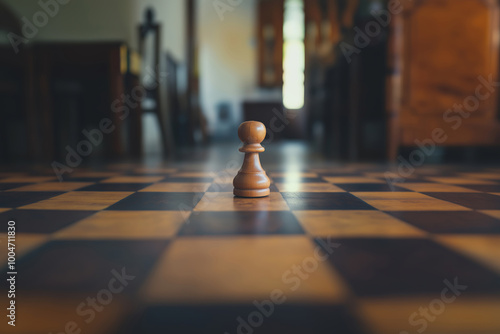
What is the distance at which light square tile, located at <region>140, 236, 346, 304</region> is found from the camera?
17.4 inches

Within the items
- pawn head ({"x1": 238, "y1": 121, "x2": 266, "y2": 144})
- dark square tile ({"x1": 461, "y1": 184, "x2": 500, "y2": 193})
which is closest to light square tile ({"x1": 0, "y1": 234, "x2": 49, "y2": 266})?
pawn head ({"x1": 238, "y1": 121, "x2": 266, "y2": 144})

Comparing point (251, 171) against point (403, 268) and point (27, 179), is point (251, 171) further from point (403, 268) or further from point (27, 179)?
point (27, 179)

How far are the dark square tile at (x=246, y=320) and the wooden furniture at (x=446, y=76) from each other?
227 cm

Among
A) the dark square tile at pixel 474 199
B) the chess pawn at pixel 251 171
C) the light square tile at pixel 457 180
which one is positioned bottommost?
the light square tile at pixel 457 180

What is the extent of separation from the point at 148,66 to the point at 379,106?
2.34 meters

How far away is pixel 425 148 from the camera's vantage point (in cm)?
257

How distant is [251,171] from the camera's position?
1.10 metres

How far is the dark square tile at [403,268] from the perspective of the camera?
462 millimetres

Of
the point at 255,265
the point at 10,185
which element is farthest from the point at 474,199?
the point at 10,185

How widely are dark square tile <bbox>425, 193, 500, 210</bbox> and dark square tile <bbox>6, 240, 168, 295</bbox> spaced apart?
2.75 feet

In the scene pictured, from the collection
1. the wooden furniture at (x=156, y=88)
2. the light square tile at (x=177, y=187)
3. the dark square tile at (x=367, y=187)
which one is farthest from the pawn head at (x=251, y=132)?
the wooden furniture at (x=156, y=88)

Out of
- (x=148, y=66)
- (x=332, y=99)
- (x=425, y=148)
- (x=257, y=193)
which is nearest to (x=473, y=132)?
(x=425, y=148)

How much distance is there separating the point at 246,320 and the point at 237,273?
12 cm

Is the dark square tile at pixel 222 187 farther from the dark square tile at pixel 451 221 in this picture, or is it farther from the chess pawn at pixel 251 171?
the dark square tile at pixel 451 221
